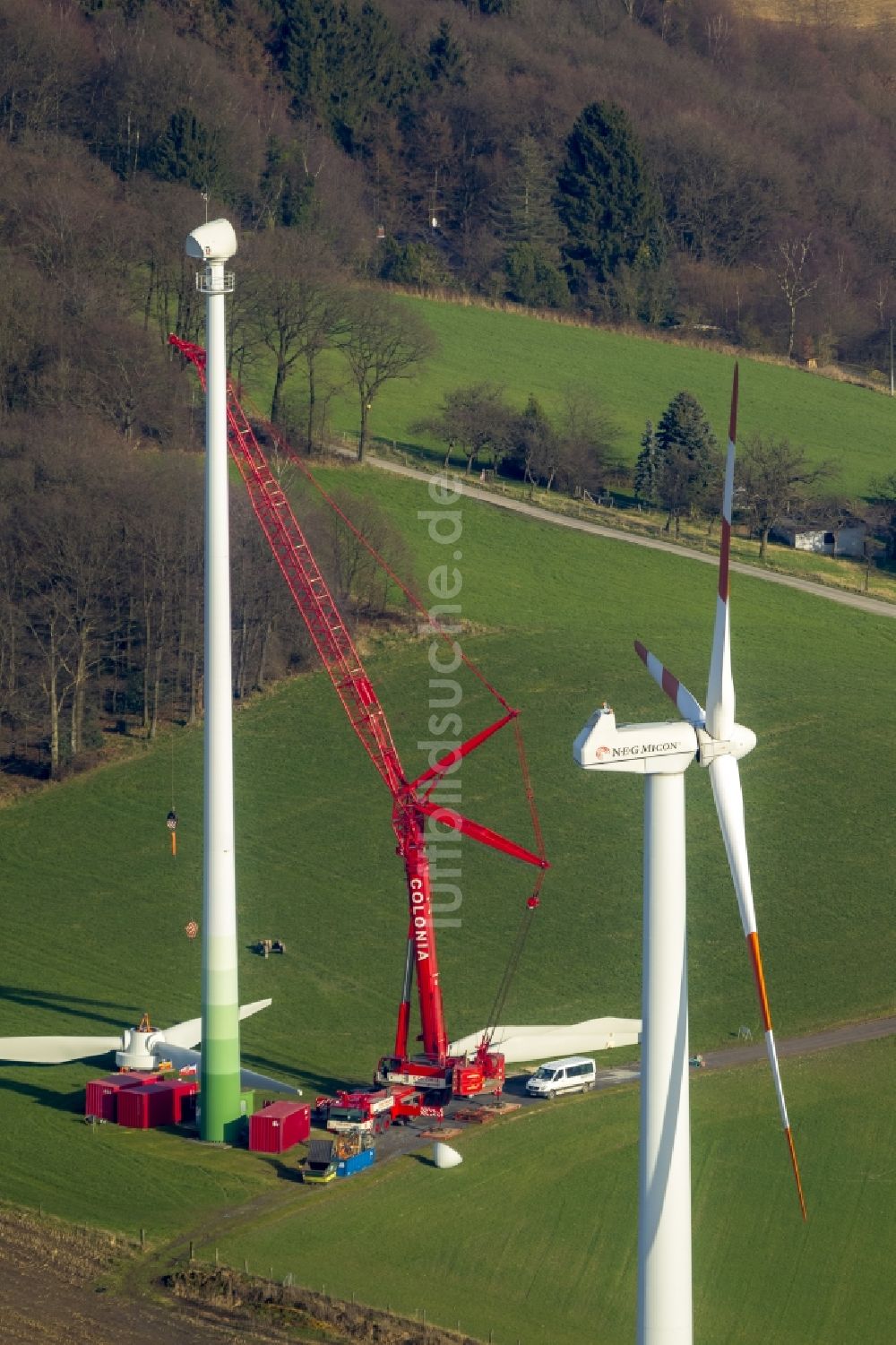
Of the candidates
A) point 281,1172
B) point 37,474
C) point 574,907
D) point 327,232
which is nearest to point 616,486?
point 327,232

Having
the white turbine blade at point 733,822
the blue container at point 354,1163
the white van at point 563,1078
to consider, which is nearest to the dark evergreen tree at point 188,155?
→ the white van at point 563,1078

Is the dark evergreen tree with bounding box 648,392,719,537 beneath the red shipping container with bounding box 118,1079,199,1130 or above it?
above

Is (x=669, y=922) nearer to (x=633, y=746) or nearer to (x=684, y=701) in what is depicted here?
(x=633, y=746)

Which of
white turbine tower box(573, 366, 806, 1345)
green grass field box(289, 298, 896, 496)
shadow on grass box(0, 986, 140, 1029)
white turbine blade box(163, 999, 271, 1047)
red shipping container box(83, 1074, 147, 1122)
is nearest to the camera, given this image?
white turbine tower box(573, 366, 806, 1345)

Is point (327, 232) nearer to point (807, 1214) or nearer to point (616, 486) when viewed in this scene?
point (616, 486)

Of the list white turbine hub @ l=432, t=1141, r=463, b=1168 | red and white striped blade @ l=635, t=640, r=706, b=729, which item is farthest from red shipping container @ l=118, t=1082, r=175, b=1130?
red and white striped blade @ l=635, t=640, r=706, b=729

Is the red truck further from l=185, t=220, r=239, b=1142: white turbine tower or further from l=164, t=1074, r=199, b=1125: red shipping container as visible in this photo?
l=164, t=1074, r=199, b=1125: red shipping container

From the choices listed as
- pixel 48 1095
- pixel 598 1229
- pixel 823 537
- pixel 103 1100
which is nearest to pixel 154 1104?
pixel 103 1100
